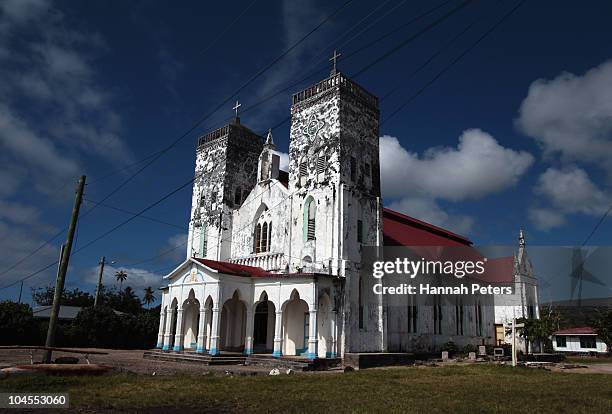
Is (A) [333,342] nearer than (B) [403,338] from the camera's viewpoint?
Yes

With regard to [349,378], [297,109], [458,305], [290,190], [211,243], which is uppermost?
[297,109]

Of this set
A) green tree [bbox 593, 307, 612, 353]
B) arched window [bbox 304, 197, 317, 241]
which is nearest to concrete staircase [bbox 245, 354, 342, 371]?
arched window [bbox 304, 197, 317, 241]

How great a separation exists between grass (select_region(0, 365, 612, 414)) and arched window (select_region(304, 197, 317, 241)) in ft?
37.0

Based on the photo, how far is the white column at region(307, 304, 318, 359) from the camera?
2497 cm

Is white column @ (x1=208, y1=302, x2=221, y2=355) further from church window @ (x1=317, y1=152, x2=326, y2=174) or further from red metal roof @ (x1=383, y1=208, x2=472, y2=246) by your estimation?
red metal roof @ (x1=383, y1=208, x2=472, y2=246)

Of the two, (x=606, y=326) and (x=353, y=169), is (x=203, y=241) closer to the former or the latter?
(x=353, y=169)

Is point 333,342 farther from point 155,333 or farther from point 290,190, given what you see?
point 155,333

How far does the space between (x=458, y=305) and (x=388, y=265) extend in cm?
1097

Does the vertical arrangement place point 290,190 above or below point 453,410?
above

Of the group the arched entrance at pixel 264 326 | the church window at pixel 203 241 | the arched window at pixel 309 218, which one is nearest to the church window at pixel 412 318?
the arched window at pixel 309 218

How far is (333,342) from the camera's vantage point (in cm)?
2623

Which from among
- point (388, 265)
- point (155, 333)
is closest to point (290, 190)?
point (388, 265)

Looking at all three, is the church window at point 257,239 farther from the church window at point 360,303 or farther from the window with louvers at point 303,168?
the church window at point 360,303

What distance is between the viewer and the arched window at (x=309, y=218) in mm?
29266
